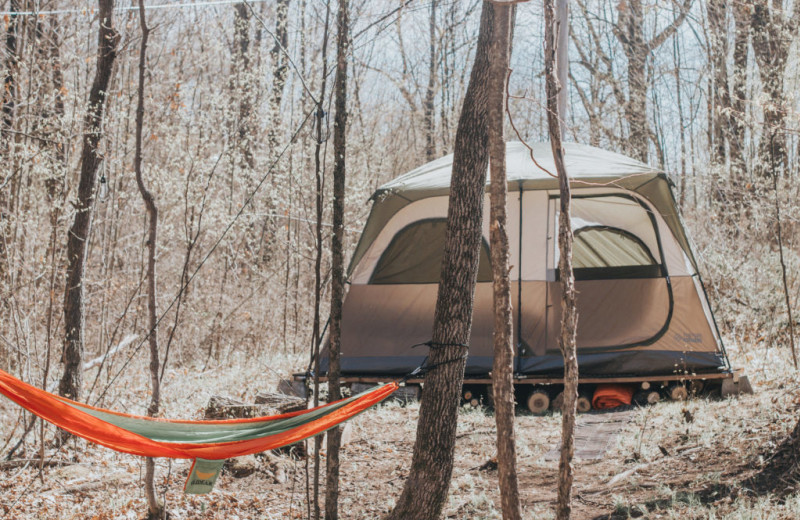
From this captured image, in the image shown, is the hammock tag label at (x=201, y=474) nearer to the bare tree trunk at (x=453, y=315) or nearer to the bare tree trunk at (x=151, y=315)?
the bare tree trunk at (x=151, y=315)

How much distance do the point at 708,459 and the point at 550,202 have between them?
9.00 ft

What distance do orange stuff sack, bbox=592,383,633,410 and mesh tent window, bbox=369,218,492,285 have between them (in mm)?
1299

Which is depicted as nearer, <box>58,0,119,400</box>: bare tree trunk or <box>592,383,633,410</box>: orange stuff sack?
<box>58,0,119,400</box>: bare tree trunk

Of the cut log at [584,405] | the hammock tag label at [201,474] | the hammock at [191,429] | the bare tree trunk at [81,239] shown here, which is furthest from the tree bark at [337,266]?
the cut log at [584,405]

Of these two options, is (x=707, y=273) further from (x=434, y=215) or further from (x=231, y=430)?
(x=231, y=430)

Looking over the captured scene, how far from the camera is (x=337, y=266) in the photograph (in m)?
3.72

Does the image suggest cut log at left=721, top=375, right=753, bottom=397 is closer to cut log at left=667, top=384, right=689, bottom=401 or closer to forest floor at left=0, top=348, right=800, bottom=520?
forest floor at left=0, top=348, right=800, bottom=520

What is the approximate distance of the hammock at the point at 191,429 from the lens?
310cm

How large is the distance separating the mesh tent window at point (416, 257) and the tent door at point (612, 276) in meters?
0.77

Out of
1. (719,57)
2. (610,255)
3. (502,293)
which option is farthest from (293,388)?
(719,57)

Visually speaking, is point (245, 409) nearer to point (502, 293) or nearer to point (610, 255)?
point (502, 293)

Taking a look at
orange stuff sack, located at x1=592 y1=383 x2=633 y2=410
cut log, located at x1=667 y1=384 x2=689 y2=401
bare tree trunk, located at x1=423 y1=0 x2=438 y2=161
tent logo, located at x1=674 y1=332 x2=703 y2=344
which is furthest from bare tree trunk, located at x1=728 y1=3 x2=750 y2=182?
bare tree trunk, located at x1=423 y1=0 x2=438 y2=161

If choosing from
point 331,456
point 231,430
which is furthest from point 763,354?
point 231,430

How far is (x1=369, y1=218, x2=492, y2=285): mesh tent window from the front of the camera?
6.34 metres
